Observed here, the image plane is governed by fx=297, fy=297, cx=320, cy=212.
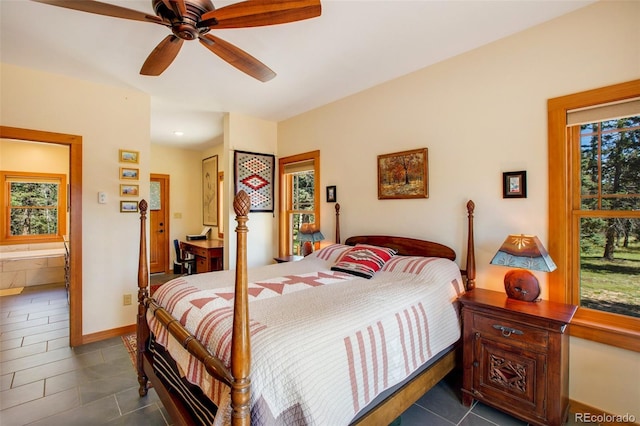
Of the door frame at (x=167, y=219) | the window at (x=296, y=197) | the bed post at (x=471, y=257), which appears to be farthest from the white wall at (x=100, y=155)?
the bed post at (x=471, y=257)

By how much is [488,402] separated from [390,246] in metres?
1.41

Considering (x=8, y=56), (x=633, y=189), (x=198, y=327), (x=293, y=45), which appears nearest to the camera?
(x=198, y=327)

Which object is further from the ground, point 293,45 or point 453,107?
point 293,45

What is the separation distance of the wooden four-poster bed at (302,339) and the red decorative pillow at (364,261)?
0.01 metres

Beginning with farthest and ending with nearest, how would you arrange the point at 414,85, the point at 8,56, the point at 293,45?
the point at 414,85 < the point at 8,56 < the point at 293,45

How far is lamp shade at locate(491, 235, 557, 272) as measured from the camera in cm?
189

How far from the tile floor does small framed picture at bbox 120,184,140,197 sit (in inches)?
61.2

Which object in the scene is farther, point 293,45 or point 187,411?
point 293,45

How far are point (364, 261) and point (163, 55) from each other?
211 cm

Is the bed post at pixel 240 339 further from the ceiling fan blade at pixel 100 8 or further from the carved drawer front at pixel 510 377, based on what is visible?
the carved drawer front at pixel 510 377

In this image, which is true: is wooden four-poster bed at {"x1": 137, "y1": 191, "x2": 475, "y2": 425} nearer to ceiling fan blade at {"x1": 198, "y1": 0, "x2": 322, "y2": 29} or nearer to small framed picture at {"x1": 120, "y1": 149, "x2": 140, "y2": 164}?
ceiling fan blade at {"x1": 198, "y1": 0, "x2": 322, "y2": 29}

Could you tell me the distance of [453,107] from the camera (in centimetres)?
259

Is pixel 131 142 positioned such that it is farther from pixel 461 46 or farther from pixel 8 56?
pixel 461 46

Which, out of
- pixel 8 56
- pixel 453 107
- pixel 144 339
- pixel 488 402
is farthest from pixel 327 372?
pixel 8 56
